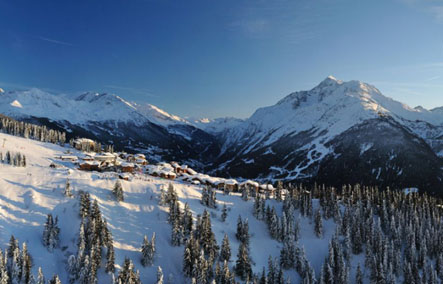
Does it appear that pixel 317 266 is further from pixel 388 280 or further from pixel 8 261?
pixel 8 261

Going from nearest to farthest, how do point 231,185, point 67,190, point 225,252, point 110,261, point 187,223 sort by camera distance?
point 110,261, point 225,252, point 67,190, point 187,223, point 231,185

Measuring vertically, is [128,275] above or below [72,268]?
below

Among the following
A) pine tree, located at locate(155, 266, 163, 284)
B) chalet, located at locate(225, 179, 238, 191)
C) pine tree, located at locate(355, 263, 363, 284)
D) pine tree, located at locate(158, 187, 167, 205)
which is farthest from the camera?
chalet, located at locate(225, 179, 238, 191)

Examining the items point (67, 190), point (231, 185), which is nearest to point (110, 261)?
point (67, 190)

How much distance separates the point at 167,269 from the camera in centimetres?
7600

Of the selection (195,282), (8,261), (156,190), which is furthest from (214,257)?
(8,261)

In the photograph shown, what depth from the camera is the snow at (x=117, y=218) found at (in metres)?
71.1

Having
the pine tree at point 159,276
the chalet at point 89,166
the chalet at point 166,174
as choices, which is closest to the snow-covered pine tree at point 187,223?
the pine tree at point 159,276

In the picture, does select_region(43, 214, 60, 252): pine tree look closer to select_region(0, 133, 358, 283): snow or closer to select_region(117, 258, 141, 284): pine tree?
select_region(0, 133, 358, 283): snow

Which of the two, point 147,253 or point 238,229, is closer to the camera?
point 147,253

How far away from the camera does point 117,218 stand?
85.0 metres

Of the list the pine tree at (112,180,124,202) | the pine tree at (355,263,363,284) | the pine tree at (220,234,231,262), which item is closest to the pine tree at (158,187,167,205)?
the pine tree at (112,180,124,202)

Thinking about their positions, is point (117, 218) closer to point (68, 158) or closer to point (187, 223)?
point (187, 223)

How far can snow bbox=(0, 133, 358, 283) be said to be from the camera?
71062 mm
